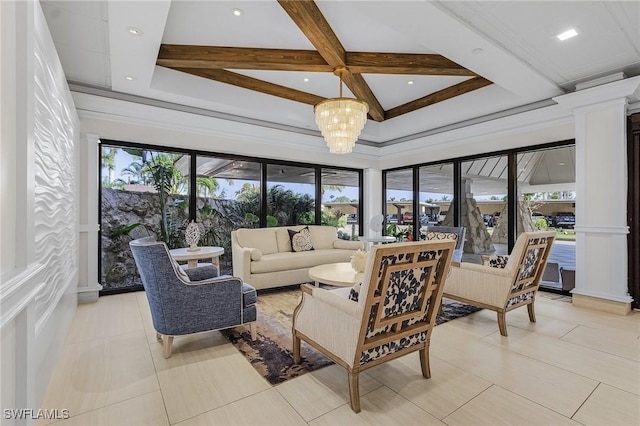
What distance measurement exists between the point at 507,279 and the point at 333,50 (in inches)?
114

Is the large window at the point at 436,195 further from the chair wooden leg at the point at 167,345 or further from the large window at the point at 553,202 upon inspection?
the chair wooden leg at the point at 167,345

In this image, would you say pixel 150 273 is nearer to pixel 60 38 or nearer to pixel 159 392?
pixel 159 392

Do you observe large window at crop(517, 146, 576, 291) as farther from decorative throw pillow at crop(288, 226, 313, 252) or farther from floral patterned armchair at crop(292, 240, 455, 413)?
floral patterned armchair at crop(292, 240, 455, 413)

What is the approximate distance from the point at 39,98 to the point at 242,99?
3.08m

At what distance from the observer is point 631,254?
11.9 feet

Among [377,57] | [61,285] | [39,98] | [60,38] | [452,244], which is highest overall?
[377,57]

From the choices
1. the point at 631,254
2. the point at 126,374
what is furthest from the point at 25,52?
the point at 631,254

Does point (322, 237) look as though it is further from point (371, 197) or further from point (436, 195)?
point (436, 195)

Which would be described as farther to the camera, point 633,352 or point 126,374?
point 633,352

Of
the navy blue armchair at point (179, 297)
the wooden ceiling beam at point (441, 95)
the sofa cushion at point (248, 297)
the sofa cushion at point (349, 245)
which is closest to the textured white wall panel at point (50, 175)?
the navy blue armchair at point (179, 297)

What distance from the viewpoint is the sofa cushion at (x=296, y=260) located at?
4266 mm

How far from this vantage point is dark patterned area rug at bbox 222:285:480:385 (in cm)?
A: 225

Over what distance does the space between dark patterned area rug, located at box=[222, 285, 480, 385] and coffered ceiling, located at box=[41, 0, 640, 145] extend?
2728 millimetres

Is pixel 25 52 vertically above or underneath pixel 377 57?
underneath
